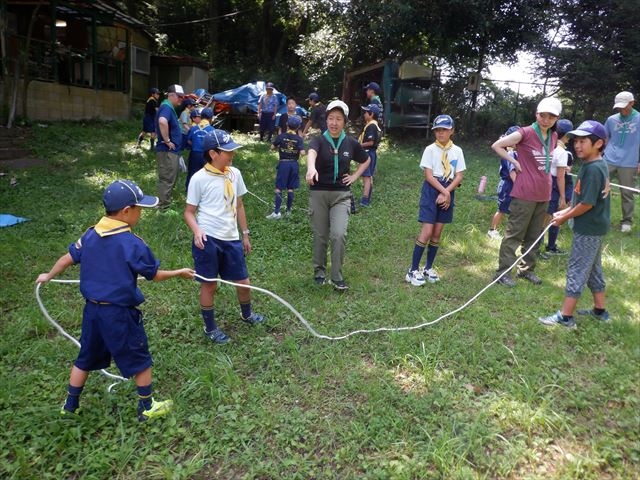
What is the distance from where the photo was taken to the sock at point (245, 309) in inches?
177

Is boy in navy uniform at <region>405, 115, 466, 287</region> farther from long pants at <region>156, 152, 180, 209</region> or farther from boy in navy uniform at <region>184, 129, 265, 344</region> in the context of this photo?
long pants at <region>156, 152, 180, 209</region>

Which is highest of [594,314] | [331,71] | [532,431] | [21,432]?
[331,71]

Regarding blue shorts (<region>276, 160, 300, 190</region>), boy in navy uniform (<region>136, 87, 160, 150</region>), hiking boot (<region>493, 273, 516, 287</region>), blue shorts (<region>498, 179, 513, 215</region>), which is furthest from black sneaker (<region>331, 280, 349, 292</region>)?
boy in navy uniform (<region>136, 87, 160, 150</region>)

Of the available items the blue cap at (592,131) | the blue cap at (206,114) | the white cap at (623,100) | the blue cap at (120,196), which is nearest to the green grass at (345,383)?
the blue cap at (120,196)

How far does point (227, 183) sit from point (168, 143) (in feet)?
12.7

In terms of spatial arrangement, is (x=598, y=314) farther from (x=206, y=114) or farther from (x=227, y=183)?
(x=206, y=114)

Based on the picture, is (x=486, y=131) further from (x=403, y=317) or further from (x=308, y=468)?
(x=308, y=468)

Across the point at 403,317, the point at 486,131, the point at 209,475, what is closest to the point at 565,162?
the point at 403,317

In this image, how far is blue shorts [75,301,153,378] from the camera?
9.82 feet

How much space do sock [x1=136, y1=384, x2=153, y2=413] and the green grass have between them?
0.34 ft

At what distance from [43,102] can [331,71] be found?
38.0 feet

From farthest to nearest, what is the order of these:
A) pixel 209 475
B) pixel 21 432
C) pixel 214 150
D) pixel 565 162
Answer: pixel 565 162 → pixel 214 150 → pixel 21 432 → pixel 209 475

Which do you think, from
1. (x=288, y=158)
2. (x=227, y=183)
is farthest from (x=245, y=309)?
(x=288, y=158)

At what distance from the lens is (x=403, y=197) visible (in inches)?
369
